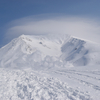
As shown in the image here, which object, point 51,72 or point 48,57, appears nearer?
point 51,72

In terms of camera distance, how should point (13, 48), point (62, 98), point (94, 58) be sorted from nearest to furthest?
point (62, 98), point (94, 58), point (13, 48)

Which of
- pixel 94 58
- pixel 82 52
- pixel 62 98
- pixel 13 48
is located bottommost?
pixel 62 98

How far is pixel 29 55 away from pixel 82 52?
10.9 metres

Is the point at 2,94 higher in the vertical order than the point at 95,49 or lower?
lower

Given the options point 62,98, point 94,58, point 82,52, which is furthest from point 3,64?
point 62,98

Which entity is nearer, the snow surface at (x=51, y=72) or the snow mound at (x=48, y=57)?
the snow surface at (x=51, y=72)

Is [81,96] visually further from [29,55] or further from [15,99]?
[29,55]

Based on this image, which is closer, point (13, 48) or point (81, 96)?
point (81, 96)

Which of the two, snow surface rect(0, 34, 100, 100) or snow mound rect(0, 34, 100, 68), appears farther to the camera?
snow mound rect(0, 34, 100, 68)

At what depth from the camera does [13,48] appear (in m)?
28.7

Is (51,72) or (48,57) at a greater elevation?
(48,57)

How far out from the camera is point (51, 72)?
10.9m

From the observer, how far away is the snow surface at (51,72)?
189 inches

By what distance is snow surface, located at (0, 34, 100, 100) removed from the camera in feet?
15.8
